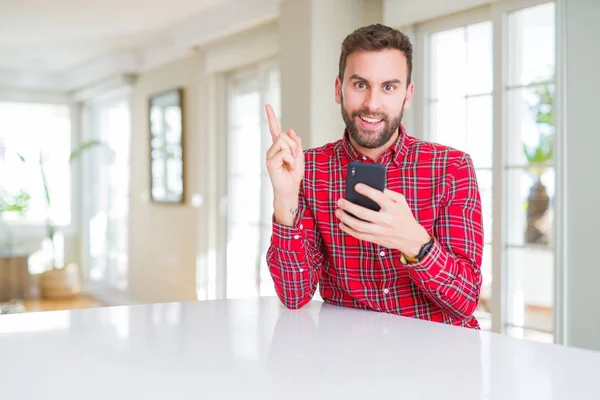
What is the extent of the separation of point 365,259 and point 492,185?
186cm

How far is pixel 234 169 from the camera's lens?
542cm

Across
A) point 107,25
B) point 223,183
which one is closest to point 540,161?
point 223,183

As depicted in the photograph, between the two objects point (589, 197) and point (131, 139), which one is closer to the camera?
point (589, 197)

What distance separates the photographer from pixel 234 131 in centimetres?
542

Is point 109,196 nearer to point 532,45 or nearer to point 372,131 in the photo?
point 532,45

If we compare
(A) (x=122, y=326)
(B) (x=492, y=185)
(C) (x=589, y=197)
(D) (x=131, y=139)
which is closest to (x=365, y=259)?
(A) (x=122, y=326)

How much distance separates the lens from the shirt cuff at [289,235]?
5.20ft

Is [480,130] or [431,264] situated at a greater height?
[480,130]

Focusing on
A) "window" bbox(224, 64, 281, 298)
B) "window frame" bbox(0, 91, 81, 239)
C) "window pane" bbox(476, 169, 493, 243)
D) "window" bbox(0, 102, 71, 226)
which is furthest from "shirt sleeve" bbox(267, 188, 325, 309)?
"window frame" bbox(0, 91, 81, 239)

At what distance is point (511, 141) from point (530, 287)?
0.69 metres

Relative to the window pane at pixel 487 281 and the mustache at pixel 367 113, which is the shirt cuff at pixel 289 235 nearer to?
the mustache at pixel 367 113

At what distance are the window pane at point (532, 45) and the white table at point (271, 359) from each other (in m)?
2.01

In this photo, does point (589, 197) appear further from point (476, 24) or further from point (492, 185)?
point (476, 24)

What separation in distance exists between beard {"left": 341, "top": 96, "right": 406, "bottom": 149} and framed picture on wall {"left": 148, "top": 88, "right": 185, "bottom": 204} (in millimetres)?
4477
